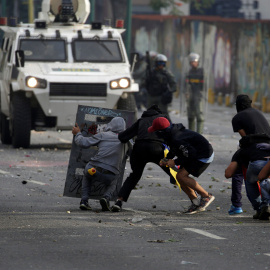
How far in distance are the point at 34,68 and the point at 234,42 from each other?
20.9 metres

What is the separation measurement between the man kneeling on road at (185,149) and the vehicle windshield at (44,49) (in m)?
8.87

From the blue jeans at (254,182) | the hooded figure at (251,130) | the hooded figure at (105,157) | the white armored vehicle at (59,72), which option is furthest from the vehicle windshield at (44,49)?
the blue jeans at (254,182)

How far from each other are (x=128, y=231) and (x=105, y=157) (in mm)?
2035

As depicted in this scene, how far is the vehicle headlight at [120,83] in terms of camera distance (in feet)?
64.2

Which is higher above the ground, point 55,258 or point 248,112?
point 248,112

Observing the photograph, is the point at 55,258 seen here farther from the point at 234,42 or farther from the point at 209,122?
the point at 234,42

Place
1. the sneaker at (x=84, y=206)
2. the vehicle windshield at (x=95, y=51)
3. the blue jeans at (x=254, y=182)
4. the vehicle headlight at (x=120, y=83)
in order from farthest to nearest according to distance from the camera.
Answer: the vehicle windshield at (x=95, y=51)
the vehicle headlight at (x=120, y=83)
the sneaker at (x=84, y=206)
the blue jeans at (x=254, y=182)

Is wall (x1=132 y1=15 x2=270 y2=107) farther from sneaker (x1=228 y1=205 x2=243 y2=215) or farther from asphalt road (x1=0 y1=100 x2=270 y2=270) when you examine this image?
sneaker (x1=228 y1=205 x2=243 y2=215)

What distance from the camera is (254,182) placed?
11.2 metres

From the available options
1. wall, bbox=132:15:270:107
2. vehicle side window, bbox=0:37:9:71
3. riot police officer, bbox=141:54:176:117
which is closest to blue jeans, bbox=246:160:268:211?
riot police officer, bbox=141:54:176:117

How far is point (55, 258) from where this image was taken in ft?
27.4

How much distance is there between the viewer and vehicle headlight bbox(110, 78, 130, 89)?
1958 centimetres

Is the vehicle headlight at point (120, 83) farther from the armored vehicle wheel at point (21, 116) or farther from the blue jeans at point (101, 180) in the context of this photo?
the blue jeans at point (101, 180)

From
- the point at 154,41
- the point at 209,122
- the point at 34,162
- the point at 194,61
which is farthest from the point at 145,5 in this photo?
the point at 34,162
